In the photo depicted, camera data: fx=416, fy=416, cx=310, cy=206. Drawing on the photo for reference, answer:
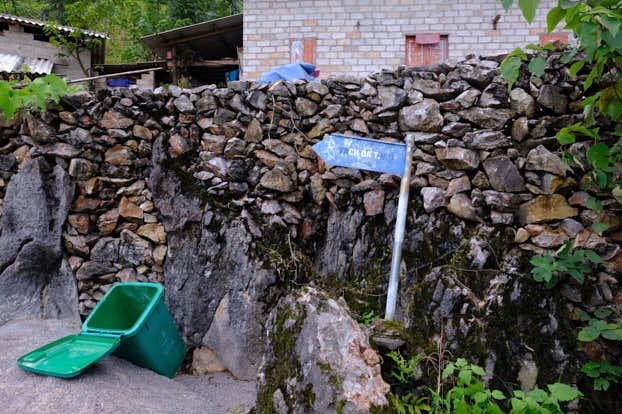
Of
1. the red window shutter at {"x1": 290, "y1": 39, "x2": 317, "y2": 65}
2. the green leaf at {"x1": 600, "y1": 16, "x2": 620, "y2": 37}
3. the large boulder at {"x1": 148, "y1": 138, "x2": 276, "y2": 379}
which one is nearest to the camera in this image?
the green leaf at {"x1": 600, "y1": 16, "x2": 620, "y2": 37}

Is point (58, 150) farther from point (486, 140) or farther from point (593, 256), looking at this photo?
point (593, 256)

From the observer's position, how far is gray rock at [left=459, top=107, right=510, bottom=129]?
3.45m

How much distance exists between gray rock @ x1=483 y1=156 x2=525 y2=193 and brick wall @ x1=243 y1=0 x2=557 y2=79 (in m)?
4.96

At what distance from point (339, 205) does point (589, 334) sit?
2.19m

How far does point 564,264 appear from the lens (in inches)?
118

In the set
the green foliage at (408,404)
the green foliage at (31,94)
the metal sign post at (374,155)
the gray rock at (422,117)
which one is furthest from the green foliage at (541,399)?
the green foliage at (31,94)

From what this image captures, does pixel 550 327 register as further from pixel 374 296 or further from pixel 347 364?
pixel 347 364

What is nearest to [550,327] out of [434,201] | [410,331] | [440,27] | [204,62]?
[410,331]

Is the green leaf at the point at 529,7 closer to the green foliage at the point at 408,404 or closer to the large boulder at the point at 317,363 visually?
the large boulder at the point at 317,363

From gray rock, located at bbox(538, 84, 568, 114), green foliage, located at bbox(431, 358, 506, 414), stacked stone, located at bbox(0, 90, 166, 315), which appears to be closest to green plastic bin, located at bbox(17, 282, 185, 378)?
stacked stone, located at bbox(0, 90, 166, 315)

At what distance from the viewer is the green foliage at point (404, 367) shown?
2.59 m

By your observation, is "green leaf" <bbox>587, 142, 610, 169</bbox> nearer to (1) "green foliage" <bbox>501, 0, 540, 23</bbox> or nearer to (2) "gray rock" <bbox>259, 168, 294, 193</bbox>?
(1) "green foliage" <bbox>501, 0, 540, 23</bbox>

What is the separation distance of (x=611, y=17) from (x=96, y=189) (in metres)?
4.45

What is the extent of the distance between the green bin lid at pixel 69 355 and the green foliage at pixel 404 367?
2.03 metres
